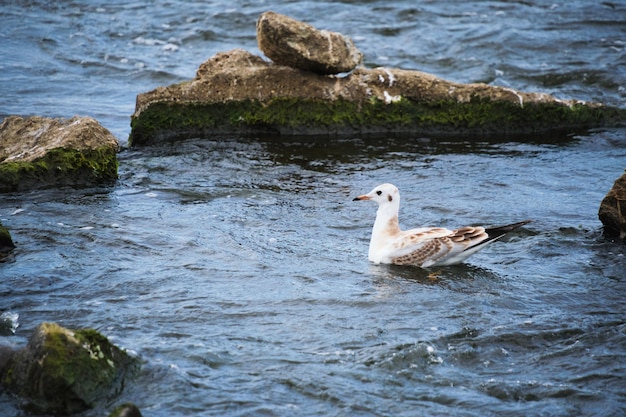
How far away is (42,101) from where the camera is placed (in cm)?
1392

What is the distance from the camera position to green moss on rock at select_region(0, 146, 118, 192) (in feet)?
32.2

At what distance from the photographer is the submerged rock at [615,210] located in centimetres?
853

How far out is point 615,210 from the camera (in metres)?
8.60

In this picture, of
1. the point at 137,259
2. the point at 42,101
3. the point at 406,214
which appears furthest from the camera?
the point at 42,101

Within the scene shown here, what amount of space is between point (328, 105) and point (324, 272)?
5.00 m

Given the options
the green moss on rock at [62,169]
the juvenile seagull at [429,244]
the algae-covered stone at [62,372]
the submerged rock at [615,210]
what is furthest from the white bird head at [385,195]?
the algae-covered stone at [62,372]

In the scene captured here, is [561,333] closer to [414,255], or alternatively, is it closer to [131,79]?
[414,255]

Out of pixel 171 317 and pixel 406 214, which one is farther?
pixel 406 214

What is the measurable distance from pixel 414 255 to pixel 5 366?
400 cm

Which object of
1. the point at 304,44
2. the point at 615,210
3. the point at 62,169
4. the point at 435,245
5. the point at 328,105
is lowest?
the point at 435,245

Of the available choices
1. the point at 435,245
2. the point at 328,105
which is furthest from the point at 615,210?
the point at 328,105

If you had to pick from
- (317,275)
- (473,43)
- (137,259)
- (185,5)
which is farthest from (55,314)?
(185,5)

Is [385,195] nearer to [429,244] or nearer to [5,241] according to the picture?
[429,244]

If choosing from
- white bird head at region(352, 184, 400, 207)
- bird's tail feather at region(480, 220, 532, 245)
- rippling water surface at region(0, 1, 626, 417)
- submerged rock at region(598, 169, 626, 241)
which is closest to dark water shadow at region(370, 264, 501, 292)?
rippling water surface at region(0, 1, 626, 417)
